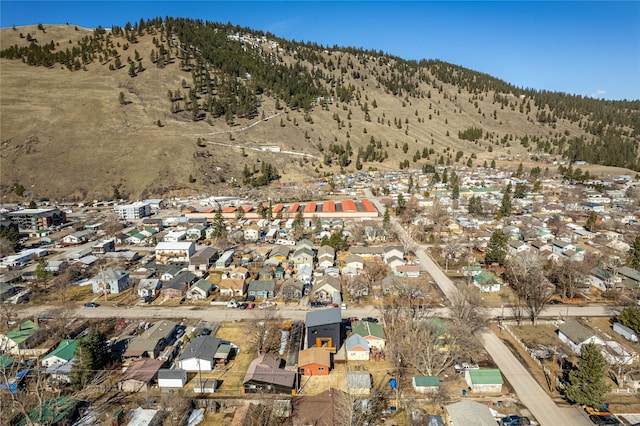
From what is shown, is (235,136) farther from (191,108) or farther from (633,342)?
(633,342)

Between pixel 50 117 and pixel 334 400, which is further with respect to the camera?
pixel 50 117

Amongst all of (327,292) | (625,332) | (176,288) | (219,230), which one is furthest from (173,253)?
(625,332)

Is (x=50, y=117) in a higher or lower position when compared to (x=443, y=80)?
lower

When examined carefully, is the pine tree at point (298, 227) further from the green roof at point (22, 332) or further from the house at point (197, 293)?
the green roof at point (22, 332)

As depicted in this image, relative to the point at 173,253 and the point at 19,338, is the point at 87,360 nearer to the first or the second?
the point at 19,338

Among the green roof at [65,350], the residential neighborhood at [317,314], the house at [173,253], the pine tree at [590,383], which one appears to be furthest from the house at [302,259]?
the pine tree at [590,383]

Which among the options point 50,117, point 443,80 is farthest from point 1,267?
point 443,80

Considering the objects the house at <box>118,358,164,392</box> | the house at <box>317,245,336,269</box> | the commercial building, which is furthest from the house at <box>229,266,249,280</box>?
the commercial building

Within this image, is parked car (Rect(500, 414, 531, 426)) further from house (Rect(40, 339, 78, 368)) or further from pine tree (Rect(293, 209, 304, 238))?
pine tree (Rect(293, 209, 304, 238))
